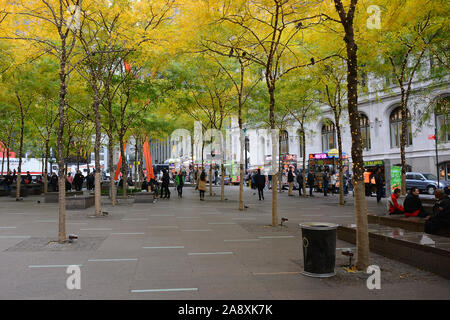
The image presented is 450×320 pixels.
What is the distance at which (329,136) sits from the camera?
48750mm

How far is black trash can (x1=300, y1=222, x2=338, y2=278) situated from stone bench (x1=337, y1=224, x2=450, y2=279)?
172cm

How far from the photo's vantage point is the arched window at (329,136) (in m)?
47.5

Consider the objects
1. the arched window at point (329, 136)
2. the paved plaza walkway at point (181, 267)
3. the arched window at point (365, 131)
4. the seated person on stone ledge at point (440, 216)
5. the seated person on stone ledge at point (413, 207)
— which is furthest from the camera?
the arched window at point (329, 136)

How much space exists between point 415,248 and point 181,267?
425cm

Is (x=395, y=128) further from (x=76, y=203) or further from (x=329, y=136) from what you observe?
(x=76, y=203)

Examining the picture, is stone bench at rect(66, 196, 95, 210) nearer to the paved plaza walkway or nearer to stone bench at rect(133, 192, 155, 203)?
stone bench at rect(133, 192, 155, 203)

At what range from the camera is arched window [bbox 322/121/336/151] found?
4750 cm

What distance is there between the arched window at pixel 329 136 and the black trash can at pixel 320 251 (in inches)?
1655

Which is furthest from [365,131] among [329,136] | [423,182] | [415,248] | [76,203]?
[415,248]

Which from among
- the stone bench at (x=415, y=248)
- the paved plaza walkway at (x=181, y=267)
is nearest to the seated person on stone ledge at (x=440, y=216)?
the stone bench at (x=415, y=248)

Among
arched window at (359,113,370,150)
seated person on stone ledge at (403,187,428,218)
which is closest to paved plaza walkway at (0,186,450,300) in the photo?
seated person on stone ledge at (403,187,428,218)

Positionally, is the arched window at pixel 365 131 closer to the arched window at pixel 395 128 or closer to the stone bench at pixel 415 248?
the arched window at pixel 395 128
